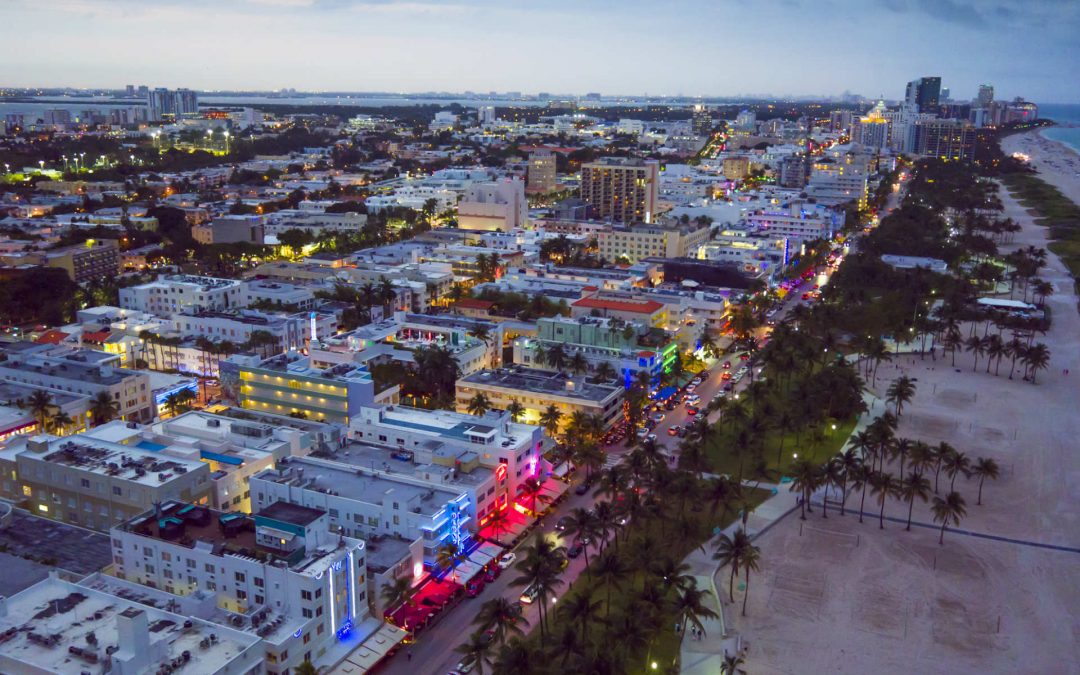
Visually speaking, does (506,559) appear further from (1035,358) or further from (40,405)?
(1035,358)

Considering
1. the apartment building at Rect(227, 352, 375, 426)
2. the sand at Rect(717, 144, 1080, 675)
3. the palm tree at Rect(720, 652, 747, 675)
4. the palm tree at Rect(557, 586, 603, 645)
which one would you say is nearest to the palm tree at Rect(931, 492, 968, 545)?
the sand at Rect(717, 144, 1080, 675)

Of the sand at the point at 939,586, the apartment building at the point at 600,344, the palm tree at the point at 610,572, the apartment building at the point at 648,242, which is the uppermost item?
the apartment building at the point at 648,242

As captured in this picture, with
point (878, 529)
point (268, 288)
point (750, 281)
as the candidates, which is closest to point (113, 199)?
point (268, 288)

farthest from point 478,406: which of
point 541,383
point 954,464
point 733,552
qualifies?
point 954,464

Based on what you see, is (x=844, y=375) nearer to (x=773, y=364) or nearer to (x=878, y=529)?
(x=773, y=364)

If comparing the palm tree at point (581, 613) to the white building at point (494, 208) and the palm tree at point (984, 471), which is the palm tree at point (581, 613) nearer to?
the palm tree at point (984, 471)

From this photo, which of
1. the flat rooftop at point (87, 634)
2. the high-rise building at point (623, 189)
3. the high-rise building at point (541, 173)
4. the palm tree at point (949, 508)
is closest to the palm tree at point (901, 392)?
the palm tree at point (949, 508)
